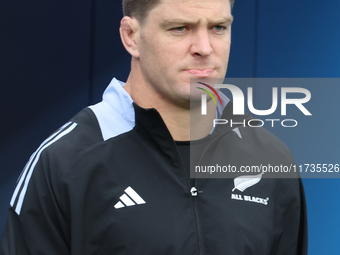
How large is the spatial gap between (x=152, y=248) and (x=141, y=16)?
61cm

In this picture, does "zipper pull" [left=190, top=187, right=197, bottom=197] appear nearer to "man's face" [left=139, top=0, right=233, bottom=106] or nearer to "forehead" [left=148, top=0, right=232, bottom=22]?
"man's face" [left=139, top=0, right=233, bottom=106]

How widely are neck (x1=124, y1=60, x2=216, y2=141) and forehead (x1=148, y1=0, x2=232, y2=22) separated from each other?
0.55 ft

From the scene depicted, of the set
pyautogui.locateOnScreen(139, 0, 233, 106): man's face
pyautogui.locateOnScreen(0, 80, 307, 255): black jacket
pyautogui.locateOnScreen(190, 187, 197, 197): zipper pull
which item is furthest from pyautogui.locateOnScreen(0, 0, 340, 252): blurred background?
pyautogui.locateOnScreen(190, 187, 197, 197): zipper pull

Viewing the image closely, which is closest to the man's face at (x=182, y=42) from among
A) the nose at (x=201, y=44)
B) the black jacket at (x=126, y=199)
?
the nose at (x=201, y=44)

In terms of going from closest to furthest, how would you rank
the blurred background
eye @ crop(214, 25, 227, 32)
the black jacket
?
the black jacket < eye @ crop(214, 25, 227, 32) < the blurred background

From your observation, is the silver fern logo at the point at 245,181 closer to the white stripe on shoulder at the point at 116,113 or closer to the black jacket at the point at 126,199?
the black jacket at the point at 126,199

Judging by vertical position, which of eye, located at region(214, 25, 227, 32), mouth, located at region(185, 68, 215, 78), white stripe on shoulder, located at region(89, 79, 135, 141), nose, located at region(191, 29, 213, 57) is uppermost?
eye, located at region(214, 25, 227, 32)

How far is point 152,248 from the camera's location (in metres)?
0.96

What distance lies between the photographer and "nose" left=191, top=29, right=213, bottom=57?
3.31 ft

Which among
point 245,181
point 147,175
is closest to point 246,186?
point 245,181

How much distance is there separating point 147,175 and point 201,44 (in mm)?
367

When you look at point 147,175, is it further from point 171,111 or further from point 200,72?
point 200,72

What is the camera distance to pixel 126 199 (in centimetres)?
100

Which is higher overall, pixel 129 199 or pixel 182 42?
pixel 182 42
